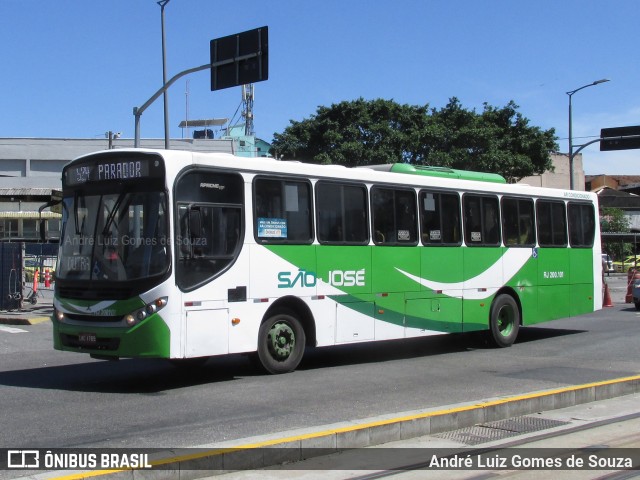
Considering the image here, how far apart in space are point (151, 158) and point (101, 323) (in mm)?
2321

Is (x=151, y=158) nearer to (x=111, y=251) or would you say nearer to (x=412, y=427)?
(x=111, y=251)

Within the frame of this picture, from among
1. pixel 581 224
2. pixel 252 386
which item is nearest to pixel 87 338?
pixel 252 386

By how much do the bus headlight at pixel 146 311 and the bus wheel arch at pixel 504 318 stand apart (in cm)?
789

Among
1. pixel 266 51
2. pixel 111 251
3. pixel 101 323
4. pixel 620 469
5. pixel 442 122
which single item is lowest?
pixel 620 469

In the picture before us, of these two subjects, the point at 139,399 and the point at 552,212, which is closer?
the point at 139,399

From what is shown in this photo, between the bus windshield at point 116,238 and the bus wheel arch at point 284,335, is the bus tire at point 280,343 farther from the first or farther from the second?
the bus windshield at point 116,238

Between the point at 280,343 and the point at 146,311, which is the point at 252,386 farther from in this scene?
the point at 146,311

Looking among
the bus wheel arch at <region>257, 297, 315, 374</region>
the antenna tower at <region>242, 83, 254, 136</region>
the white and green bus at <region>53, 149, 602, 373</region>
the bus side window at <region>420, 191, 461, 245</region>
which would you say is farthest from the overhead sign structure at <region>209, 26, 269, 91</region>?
the antenna tower at <region>242, 83, 254, 136</region>

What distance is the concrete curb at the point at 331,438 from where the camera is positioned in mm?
6148

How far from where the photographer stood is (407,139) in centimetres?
4009

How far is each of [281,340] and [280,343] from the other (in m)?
0.05

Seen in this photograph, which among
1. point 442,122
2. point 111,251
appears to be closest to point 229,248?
point 111,251

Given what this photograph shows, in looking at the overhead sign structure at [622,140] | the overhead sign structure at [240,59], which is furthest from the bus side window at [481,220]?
the overhead sign structure at [622,140]

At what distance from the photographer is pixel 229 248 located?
11.0m
